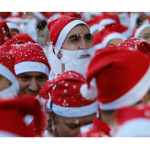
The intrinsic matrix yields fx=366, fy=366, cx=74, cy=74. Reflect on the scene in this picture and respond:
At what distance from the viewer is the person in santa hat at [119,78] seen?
222 centimetres

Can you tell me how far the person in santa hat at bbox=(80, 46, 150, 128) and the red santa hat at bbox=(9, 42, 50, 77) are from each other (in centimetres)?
217

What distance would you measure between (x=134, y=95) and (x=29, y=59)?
2455 mm

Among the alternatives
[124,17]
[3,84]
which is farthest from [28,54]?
[124,17]

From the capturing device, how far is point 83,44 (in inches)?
165

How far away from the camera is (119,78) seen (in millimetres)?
2221

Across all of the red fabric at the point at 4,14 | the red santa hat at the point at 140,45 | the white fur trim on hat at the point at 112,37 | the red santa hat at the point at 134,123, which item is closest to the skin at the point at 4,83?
the red santa hat at the point at 140,45

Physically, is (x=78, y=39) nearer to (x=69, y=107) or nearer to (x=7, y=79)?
(x=7, y=79)

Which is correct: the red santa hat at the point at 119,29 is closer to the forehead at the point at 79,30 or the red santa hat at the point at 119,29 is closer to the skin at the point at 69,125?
the forehead at the point at 79,30

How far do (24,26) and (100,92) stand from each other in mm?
7006

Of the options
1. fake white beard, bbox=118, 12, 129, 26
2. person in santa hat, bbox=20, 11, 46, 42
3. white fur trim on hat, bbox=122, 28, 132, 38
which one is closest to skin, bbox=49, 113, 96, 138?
white fur trim on hat, bbox=122, 28, 132, 38

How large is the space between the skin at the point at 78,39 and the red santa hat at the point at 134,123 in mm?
2498

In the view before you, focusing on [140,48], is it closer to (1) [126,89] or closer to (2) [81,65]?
(2) [81,65]

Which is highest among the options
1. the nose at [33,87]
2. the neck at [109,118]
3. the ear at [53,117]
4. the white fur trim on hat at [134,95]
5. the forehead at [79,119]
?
the white fur trim on hat at [134,95]

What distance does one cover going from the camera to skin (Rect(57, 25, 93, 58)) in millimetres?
4230
